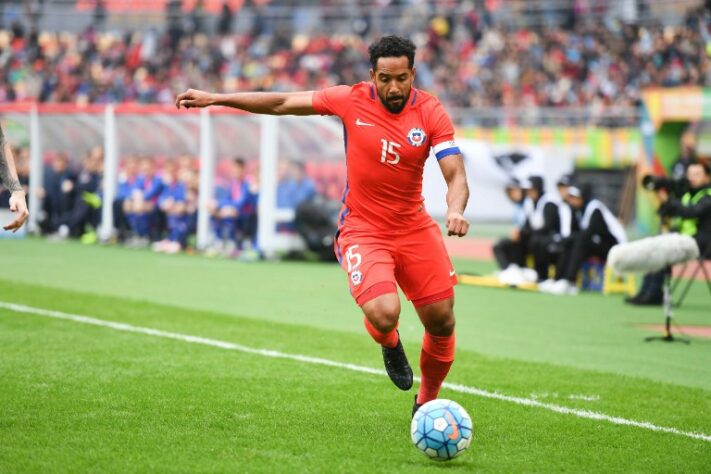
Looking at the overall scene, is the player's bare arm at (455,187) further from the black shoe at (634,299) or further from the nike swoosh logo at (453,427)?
the black shoe at (634,299)

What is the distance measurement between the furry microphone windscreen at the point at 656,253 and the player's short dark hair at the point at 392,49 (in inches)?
230

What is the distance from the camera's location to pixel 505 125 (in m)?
30.1

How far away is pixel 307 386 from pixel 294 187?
12.7 metres

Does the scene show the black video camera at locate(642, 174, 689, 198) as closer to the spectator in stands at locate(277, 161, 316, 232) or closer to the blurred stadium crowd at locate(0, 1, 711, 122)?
the spectator in stands at locate(277, 161, 316, 232)

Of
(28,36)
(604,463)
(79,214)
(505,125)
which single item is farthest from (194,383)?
(28,36)

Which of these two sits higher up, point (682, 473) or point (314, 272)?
point (682, 473)

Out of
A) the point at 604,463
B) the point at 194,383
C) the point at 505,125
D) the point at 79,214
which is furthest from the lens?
the point at 505,125

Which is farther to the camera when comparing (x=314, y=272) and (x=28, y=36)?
(x=28, y=36)

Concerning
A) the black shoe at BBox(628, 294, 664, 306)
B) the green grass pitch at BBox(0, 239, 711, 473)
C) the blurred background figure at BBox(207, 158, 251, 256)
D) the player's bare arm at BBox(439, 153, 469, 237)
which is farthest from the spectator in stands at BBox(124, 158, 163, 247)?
the player's bare arm at BBox(439, 153, 469, 237)

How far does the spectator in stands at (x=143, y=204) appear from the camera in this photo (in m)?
23.8

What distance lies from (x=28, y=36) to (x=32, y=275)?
27.3 m

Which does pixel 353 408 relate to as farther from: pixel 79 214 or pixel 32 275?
pixel 79 214

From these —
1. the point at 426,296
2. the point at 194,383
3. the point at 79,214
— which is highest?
the point at 426,296

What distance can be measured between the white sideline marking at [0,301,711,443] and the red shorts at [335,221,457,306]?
1504 millimetres
